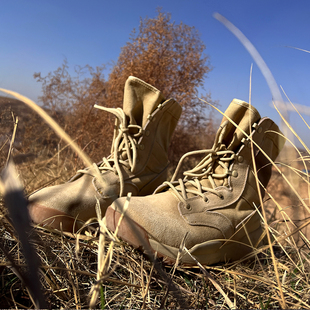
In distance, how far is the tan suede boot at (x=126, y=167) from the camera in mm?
971

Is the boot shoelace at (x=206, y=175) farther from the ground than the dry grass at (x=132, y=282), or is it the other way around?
the boot shoelace at (x=206, y=175)

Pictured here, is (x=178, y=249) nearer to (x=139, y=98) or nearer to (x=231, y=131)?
(x=231, y=131)

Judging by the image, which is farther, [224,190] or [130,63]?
[130,63]

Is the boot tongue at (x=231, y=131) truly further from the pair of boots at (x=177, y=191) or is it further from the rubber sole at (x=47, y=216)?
the rubber sole at (x=47, y=216)

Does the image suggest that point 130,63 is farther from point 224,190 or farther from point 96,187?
point 224,190

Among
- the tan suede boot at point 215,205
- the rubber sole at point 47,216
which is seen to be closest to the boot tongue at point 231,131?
the tan suede boot at point 215,205

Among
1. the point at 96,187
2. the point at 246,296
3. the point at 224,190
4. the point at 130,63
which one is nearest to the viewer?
the point at 246,296

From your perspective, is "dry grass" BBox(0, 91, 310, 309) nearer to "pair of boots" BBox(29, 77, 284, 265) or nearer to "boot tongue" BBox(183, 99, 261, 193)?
"pair of boots" BBox(29, 77, 284, 265)

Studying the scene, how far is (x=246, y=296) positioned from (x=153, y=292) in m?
0.23

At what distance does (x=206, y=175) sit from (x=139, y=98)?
47 cm

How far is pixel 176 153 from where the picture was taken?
2805 millimetres

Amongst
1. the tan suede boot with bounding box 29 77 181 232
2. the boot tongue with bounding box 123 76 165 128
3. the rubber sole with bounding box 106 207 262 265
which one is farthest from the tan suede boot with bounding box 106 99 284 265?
the boot tongue with bounding box 123 76 165 128

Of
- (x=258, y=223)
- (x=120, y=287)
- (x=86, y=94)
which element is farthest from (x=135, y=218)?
(x=86, y=94)

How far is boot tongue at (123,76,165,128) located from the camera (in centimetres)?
119
